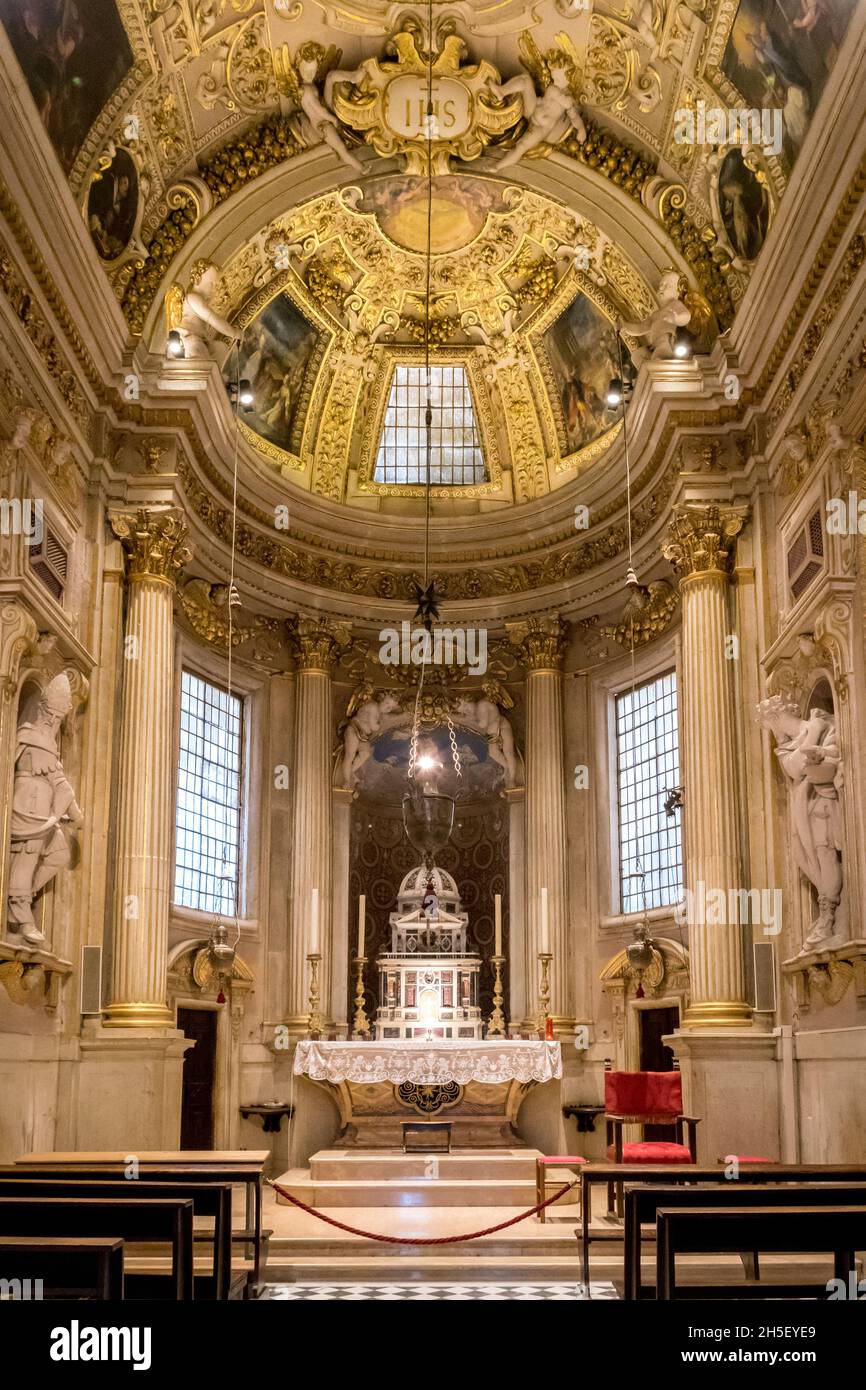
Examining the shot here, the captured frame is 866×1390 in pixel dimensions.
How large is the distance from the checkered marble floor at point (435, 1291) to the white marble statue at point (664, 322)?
10123mm

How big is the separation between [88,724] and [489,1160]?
583 cm

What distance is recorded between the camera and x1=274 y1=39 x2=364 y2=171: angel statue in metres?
14.4

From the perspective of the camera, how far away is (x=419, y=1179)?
12.9 m

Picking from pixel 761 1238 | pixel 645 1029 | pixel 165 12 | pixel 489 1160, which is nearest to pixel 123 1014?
pixel 489 1160

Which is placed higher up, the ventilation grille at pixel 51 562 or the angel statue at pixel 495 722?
the ventilation grille at pixel 51 562

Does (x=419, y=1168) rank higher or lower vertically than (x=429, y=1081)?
lower

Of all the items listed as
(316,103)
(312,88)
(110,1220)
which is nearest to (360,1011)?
(316,103)

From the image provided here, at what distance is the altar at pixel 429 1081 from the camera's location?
14156mm

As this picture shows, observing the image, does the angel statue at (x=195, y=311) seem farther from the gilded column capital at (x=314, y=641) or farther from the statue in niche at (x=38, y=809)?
the statue in niche at (x=38, y=809)

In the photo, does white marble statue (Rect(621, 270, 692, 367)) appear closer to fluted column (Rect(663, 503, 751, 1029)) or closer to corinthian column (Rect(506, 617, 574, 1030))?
fluted column (Rect(663, 503, 751, 1029))

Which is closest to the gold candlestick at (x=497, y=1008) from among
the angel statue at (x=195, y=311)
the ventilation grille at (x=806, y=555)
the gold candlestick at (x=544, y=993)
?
the gold candlestick at (x=544, y=993)

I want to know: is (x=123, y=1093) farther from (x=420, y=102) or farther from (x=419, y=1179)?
(x=420, y=102)

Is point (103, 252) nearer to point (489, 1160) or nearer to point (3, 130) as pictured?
point (3, 130)

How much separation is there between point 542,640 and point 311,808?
12.2 ft
